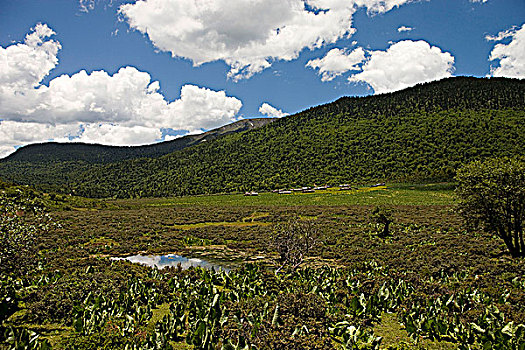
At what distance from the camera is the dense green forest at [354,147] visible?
4257 inches

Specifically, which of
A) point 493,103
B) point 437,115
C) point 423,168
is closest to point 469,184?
point 423,168

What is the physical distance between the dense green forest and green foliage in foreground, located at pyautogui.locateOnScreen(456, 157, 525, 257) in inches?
3205

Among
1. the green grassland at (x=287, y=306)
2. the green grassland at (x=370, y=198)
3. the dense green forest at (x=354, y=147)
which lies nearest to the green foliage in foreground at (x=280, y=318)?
the green grassland at (x=287, y=306)

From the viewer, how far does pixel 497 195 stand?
14250 mm

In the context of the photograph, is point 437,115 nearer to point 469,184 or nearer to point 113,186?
point 469,184

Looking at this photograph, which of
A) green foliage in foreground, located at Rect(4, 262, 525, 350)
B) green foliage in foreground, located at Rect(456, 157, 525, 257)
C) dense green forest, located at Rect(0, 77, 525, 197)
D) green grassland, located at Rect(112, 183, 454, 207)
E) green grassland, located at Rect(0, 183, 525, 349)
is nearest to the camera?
green foliage in foreground, located at Rect(4, 262, 525, 350)

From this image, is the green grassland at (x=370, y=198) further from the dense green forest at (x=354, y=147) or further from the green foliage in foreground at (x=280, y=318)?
the green foliage in foreground at (x=280, y=318)

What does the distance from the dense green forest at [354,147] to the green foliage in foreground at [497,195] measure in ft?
267

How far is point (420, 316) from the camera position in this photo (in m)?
8.61

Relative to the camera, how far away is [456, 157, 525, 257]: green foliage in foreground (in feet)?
46.0

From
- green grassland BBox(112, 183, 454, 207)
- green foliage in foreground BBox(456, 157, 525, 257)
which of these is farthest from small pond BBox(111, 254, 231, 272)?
green grassland BBox(112, 183, 454, 207)

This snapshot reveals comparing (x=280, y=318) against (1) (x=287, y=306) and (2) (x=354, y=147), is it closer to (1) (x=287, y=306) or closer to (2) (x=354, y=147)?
(1) (x=287, y=306)

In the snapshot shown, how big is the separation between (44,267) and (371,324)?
602 inches

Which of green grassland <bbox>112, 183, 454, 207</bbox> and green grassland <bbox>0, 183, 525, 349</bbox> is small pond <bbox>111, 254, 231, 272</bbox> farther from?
green grassland <bbox>112, 183, 454, 207</bbox>
